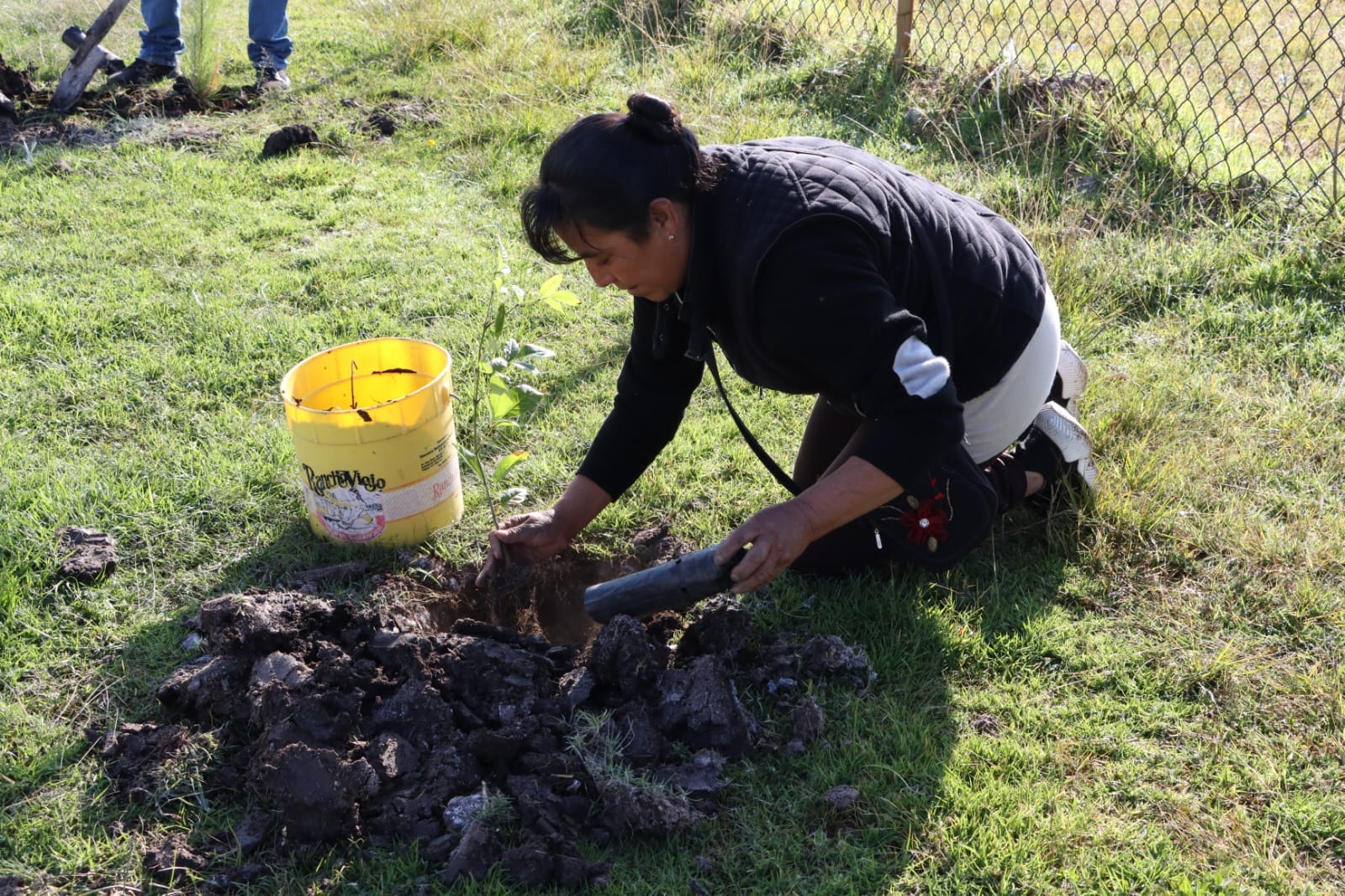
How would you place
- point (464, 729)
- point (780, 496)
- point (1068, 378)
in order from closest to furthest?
point (464, 729) < point (1068, 378) < point (780, 496)

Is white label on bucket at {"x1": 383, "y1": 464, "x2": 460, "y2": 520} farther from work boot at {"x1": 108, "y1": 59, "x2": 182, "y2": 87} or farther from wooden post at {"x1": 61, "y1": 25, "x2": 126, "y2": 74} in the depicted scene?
wooden post at {"x1": 61, "y1": 25, "x2": 126, "y2": 74}

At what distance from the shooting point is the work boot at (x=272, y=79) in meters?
7.10

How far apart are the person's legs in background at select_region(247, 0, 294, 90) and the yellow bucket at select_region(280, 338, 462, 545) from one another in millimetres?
→ 4687

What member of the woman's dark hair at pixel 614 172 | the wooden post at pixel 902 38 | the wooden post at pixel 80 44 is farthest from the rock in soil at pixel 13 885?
the wooden post at pixel 80 44

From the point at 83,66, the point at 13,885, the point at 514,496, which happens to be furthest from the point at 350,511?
the point at 83,66

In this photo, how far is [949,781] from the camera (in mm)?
2396

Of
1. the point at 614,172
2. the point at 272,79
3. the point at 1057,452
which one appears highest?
the point at 614,172

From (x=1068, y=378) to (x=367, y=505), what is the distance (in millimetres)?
2153

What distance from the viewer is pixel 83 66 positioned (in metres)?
6.88

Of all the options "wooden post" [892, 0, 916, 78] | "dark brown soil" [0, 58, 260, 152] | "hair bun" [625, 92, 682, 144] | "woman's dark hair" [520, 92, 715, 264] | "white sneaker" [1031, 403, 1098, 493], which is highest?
"hair bun" [625, 92, 682, 144]

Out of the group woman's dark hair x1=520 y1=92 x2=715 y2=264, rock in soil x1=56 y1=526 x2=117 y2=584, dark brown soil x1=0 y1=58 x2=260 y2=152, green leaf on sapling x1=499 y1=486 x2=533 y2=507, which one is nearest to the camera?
woman's dark hair x1=520 y1=92 x2=715 y2=264

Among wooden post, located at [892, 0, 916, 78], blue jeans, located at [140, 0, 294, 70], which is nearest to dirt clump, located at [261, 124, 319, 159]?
blue jeans, located at [140, 0, 294, 70]

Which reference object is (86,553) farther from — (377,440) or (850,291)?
(850,291)

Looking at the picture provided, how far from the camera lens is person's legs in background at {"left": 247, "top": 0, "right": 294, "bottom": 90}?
7.24 m
